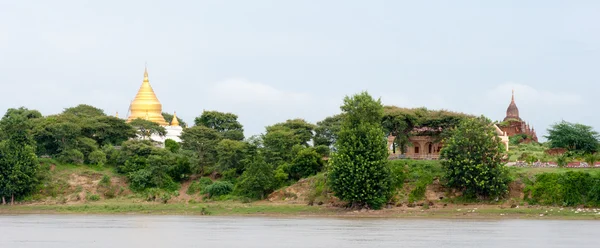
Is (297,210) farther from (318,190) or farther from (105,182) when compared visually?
(105,182)

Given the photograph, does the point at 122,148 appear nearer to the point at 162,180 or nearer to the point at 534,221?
the point at 162,180

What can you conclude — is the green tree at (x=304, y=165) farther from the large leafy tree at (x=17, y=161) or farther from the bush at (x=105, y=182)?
the large leafy tree at (x=17, y=161)

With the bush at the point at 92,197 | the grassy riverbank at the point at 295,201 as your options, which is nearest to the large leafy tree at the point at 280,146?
the grassy riverbank at the point at 295,201

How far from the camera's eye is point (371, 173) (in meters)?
57.0

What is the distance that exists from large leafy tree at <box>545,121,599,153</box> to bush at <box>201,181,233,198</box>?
998 inches

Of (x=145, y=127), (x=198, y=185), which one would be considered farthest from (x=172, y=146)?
(x=198, y=185)

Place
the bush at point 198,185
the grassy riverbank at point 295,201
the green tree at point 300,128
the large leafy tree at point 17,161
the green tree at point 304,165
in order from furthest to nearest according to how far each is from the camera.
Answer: the green tree at point 300,128 → the bush at point 198,185 → the green tree at point 304,165 → the large leafy tree at point 17,161 → the grassy riverbank at point 295,201

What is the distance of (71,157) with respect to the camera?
73.3 meters

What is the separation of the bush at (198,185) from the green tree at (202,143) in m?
2.87

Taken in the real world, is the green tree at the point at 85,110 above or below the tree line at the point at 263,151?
above

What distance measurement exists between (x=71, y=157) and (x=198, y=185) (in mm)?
10814

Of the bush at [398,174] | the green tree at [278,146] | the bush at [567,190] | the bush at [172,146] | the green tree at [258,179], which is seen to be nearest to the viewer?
the bush at [567,190]

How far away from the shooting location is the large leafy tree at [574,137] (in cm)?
7062

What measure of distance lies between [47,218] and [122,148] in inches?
658
